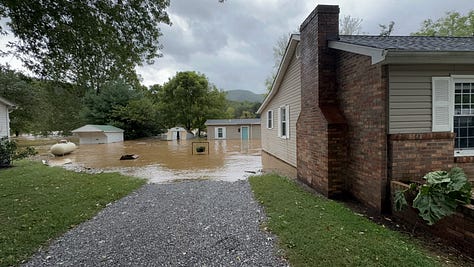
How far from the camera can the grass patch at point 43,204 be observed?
3.56 metres

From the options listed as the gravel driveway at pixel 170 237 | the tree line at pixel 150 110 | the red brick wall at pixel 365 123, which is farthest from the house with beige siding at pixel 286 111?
the tree line at pixel 150 110

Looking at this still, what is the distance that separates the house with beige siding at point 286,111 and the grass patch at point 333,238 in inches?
147

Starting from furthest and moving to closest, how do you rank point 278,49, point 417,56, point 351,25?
point 278,49 → point 351,25 → point 417,56

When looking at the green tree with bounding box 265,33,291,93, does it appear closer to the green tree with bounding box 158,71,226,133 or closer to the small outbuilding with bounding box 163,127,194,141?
the green tree with bounding box 158,71,226,133

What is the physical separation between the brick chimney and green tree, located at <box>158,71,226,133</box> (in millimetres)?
31420

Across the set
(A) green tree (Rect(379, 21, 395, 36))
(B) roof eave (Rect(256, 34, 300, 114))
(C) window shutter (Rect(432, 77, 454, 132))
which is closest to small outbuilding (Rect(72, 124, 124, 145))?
(B) roof eave (Rect(256, 34, 300, 114))

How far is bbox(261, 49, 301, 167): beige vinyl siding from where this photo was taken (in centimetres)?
902

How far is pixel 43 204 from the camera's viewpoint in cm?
545

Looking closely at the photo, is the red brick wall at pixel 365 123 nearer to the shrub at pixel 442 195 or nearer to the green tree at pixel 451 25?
the shrub at pixel 442 195

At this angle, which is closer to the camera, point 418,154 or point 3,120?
point 418,154

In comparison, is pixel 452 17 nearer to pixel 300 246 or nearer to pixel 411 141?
pixel 411 141

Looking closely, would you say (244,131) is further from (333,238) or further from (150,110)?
(333,238)

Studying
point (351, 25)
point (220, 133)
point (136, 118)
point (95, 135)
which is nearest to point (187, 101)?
point (136, 118)

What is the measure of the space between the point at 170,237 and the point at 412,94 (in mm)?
4917
